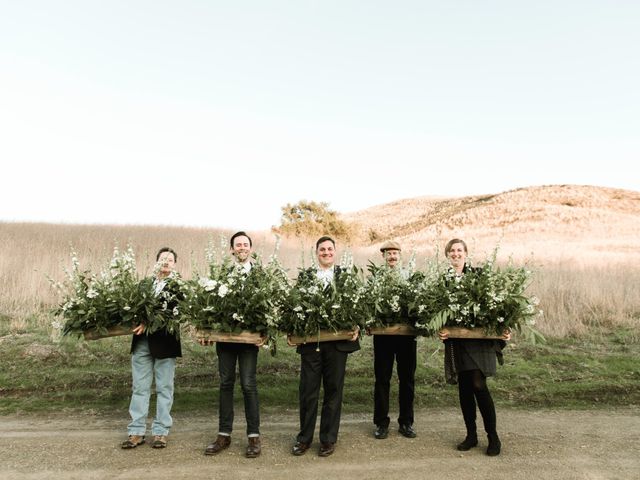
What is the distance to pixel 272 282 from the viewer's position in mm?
5867

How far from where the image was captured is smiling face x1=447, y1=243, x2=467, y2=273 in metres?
6.36

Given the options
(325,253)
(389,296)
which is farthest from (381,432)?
(325,253)

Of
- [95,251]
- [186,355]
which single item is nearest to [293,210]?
[95,251]

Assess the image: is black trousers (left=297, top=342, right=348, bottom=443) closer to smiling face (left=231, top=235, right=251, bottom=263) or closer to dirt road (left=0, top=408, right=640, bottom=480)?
dirt road (left=0, top=408, right=640, bottom=480)

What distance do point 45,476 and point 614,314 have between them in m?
13.8

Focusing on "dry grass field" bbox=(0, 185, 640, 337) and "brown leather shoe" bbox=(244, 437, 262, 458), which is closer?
"brown leather shoe" bbox=(244, 437, 262, 458)

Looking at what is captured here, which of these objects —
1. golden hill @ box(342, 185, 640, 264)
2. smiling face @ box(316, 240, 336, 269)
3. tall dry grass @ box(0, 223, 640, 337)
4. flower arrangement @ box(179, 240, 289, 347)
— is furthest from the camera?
golden hill @ box(342, 185, 640, 264)

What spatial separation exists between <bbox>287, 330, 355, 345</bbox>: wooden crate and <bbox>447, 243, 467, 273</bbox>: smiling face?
1.49 meters

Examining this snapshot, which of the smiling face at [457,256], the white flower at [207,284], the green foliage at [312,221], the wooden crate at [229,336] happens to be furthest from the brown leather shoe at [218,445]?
the green foliage at [312,221]

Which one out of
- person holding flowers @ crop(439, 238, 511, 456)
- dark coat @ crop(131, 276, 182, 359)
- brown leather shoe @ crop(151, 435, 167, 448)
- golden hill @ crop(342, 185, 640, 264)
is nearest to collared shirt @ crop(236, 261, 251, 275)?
dark coat @ crop(131, 276, 182, 359)

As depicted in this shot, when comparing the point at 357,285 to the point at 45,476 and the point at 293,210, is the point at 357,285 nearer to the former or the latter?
the point at 45,476

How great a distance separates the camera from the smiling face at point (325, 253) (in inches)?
248

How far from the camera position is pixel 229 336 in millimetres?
5742

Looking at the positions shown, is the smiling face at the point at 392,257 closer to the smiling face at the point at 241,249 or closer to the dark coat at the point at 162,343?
the smiling face at the point at 241,249
